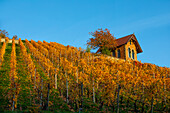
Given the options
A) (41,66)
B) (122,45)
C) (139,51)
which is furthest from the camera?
(139,51)

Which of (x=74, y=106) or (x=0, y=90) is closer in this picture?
(x=74, y=106)

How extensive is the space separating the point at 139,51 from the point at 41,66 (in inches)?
1206

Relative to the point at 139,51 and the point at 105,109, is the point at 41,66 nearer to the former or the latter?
the point at 105,109

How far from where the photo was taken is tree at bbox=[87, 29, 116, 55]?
1797 inches

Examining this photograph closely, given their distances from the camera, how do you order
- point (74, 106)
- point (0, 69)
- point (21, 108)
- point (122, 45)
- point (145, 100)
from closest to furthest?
point (21, 108) < point (74, 106) < point (145, 100) < point (0, 69) < point (122, 45)

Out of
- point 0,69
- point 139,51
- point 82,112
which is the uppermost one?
point 139,51

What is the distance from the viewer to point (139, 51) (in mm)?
49438

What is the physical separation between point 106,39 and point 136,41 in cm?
848

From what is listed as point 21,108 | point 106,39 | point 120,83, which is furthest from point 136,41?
point 21,108

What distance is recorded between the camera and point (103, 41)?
4641 centimetres

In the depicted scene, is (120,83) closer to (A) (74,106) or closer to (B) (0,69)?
(A) (74,106)

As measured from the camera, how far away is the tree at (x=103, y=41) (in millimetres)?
45638

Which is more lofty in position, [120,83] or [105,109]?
[120,83]

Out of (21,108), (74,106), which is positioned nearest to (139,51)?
(74,106)
